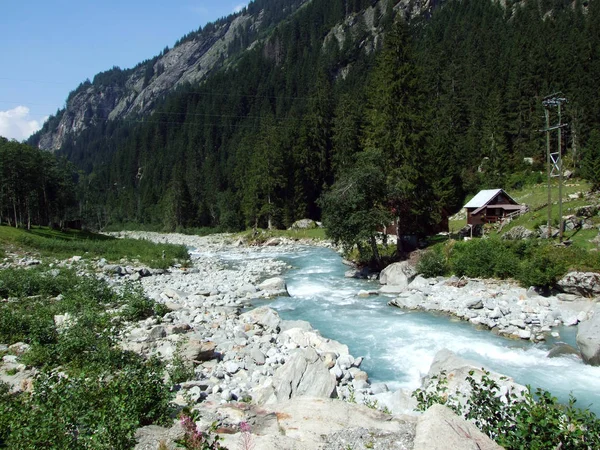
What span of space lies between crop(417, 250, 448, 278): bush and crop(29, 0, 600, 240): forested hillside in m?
3.88

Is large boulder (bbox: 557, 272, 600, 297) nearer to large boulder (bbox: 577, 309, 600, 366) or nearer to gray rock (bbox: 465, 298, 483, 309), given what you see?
gray rock (bbox: 465, 298, 483, 309)

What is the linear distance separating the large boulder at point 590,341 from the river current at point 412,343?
260 mm

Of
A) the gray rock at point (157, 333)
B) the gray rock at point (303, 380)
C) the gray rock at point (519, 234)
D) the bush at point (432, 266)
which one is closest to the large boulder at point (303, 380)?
the gray rock at point (303, 380)

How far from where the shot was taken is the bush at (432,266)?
2298cm

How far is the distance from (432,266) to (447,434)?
18570mm

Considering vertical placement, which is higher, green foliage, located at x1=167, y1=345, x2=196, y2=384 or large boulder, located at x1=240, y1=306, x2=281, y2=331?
green foliage, located at x1=167, y1=345, x2=196, y2=384

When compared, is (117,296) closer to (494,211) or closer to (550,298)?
(550,298)

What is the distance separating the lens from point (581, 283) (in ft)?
55.6

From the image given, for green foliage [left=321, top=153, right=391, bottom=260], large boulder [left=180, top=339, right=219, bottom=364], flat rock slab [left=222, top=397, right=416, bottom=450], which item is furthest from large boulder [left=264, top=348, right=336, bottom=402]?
green foliage [left=321, top=153, right=391, bottom=260]

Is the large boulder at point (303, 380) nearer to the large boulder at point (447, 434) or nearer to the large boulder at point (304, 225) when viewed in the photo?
the large boulder at point (447, 434)

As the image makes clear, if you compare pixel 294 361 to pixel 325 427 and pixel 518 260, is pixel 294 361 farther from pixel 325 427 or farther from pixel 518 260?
pixel 518 260

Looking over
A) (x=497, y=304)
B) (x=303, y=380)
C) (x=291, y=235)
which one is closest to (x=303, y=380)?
(x=303, y=380)

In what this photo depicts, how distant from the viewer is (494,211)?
32.5 meters

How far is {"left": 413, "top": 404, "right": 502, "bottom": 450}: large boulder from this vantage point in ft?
16.9
